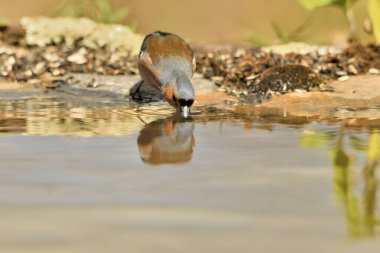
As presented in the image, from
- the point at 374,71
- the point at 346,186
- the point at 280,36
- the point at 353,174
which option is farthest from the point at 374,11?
the point at 346,186

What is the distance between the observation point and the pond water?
2523mm

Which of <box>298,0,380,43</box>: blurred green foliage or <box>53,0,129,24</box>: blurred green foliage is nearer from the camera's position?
<box>298,0,380,43</box>: blurred green foliage

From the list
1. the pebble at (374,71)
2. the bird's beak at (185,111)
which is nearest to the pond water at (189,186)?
the bird's beak at (185,111)

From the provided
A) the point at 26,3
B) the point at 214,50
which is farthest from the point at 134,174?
the point at 26,3

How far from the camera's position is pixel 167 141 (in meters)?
4.55

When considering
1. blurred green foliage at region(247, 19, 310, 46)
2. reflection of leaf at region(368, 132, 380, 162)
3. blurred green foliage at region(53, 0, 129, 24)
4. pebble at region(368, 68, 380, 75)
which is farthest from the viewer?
blurred green foliage at region(53, 0, 129, 24)

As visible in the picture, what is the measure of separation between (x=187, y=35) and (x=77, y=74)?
6.61 ft

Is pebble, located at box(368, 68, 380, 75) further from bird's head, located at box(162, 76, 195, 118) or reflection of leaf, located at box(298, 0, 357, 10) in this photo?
bird's head, located at box(162, 76, 195, 118)

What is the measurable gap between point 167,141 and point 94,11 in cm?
536

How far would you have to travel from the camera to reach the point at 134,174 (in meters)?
3.56

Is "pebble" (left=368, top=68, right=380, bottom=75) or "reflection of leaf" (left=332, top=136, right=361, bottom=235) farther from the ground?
"pebble" (left=368, top=68, right=380, bottom=75)

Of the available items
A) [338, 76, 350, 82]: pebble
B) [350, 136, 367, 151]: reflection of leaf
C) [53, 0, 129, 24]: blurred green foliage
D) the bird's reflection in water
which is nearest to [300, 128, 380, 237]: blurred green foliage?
[350, 136, 367, 151]: reflection of leaf

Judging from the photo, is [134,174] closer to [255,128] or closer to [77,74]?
[255,128]

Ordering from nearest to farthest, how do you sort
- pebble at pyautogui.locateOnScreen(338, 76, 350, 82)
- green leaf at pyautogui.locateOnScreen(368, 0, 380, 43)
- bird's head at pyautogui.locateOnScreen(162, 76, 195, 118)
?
bird's head at pyautogui.locateOnScreen(162, 76, 195, 118) < pebble at pyautogui.locateOnScreen(338, 76, 350, 82) < green leaf at pyautogui.locateOnScreen(368, 0, 380, 43)
